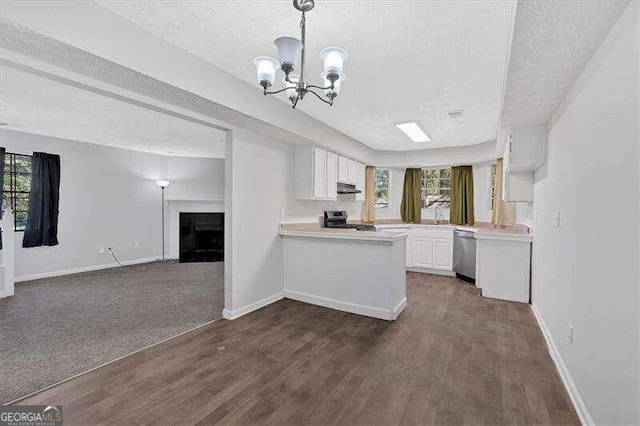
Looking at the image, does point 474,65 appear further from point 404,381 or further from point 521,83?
point 404,381

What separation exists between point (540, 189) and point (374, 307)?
227 cm

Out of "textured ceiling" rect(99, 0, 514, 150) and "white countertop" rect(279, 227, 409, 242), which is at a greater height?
"textured ceiling" rect(99, 0, 514, 150)

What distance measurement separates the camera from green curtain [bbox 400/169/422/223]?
658 cm

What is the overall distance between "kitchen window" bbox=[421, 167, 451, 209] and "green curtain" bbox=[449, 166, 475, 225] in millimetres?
345

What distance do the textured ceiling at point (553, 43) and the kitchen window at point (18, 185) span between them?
23.2ft

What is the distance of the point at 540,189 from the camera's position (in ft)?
11.1

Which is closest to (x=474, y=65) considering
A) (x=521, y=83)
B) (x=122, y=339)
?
(x=521, y=83)

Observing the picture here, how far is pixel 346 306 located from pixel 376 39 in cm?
283

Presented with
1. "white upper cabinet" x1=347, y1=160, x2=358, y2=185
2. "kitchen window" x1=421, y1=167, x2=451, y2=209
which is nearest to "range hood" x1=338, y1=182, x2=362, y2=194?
"white upper cabinet" x1=347, y1=160, x2=358, y2=185

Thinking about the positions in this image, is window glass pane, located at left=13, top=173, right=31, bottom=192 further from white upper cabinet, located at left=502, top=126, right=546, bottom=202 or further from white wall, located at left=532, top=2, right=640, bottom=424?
white wall, located at left=532, top=2, right=640, bottom=424

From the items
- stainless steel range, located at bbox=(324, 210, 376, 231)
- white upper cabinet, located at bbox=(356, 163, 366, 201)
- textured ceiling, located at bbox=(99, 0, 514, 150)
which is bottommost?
stainless steel range, located at bbox=(324, 210, 376, 231)

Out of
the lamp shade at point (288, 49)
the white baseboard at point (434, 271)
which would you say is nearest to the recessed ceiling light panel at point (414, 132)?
the white baseboard at point (434, 271)

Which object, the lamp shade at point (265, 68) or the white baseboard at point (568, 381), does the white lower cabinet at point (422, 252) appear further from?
the lamp shade at point (265, 68)

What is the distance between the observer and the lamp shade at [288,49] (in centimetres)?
170
